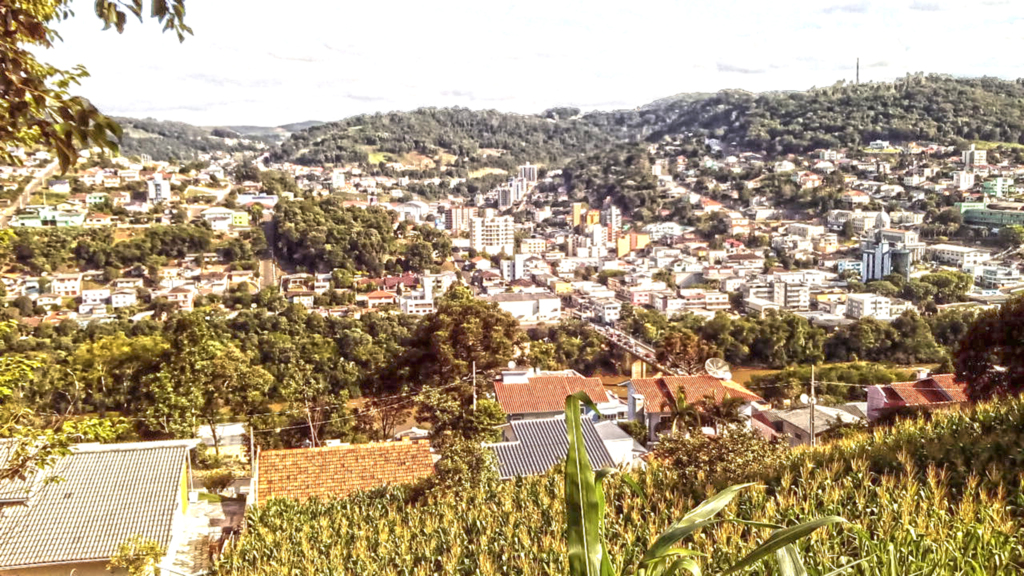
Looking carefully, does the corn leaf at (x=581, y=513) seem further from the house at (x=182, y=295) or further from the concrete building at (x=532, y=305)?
the concrete building at (x=532, y=305)

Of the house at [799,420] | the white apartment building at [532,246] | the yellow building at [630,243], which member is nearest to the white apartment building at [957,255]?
the yellow building at [630,243]

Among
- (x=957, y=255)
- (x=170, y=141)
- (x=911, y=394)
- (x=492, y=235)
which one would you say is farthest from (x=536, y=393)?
(x=170, y=141)

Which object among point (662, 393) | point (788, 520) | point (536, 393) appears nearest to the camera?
point (788, 520)

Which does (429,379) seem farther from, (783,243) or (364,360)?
(783,243)

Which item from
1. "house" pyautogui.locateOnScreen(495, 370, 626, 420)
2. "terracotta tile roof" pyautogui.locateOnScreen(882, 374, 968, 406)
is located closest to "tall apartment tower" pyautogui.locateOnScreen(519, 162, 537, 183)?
"house" pyautogui.locateOnScreen(495, 370, 626, 420)

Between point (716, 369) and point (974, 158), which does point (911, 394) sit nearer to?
point (716, 369)

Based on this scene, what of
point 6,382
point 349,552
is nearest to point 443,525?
point 349,552
